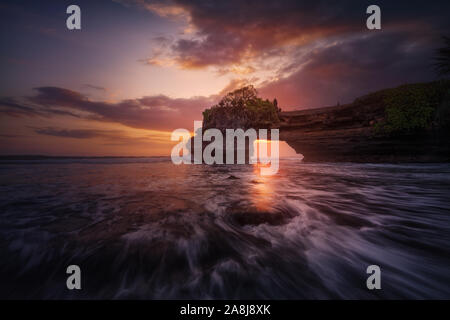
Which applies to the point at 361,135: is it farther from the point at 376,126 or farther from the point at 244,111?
the point at 244,111

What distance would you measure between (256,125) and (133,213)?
23103 millimetres

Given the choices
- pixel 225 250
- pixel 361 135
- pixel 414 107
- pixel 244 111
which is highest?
pixel 244 111

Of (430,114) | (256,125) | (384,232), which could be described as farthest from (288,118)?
(384,232)

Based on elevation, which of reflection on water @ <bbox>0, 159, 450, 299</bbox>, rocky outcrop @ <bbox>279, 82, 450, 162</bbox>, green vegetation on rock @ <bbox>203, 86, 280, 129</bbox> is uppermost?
green vegetation on rock @ <bbox>203, 86, 280, 129</bbox>

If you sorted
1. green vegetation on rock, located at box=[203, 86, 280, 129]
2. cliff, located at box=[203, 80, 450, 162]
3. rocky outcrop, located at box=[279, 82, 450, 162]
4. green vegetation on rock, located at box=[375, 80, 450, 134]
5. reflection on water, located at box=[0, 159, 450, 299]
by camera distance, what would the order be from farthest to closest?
green vegetation on rock, located at box=[203, 86, 280, 129] → rocky outcrop, located at box=[279, 82, 450, 162] → cliff, located at box=[203, 80, 450, 162] → green vegetation on rock, located at box=[375, 80, 450, 134] → reflection on water, located at box=[0, 159, 450, 299]

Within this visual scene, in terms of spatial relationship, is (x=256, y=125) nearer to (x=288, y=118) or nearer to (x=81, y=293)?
(x=288, y=118)

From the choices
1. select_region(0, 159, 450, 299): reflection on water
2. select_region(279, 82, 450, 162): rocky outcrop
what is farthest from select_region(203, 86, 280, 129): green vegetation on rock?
select_region(0, 159, 450, 299): reflection on water

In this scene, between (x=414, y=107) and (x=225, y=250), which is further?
(x=414, y=107)

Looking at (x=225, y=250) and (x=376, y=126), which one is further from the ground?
(x=376, y=126)

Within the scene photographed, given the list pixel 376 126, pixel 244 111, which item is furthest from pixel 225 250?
pixel 244 111

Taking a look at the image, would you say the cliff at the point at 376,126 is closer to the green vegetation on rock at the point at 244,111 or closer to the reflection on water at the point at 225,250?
the green vegetation on rock at the point at 244,111

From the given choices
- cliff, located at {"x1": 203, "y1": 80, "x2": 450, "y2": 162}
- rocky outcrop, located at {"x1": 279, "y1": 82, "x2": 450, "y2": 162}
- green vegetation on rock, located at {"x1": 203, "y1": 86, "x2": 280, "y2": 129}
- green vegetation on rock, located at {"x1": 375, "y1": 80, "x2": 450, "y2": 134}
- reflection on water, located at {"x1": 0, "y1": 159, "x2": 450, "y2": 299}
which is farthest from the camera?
green vegetation on rock, located at {"x1": 203, "y1": 86, "x2": 280, "y2": 129}

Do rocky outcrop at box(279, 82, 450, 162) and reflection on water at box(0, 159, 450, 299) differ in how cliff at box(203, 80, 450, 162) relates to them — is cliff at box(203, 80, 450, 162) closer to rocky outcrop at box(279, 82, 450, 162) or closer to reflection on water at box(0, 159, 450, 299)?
rocky outcrop at box(279, 82, 450, 162)
